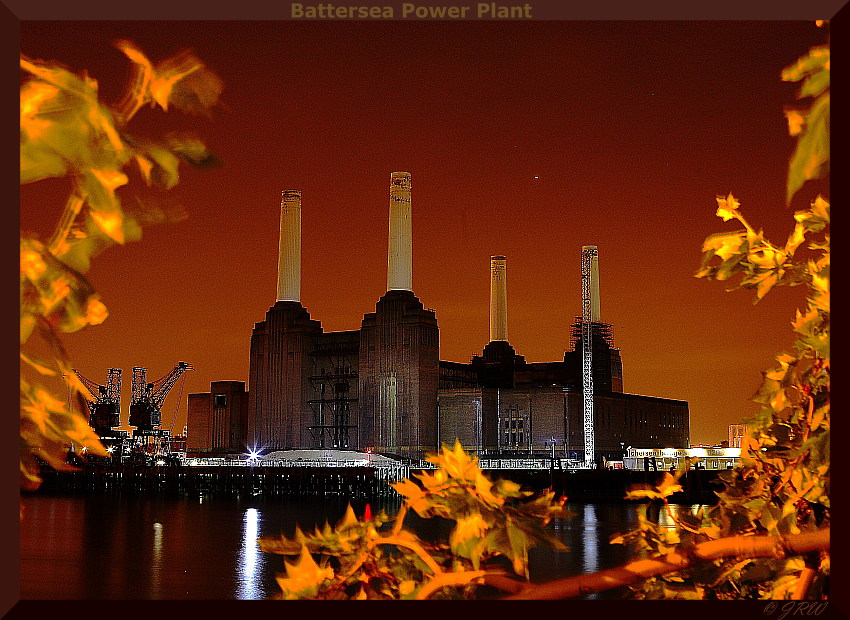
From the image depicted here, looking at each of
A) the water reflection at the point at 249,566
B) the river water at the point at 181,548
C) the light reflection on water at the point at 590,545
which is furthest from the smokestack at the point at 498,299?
the water reflection at the point at 249,566

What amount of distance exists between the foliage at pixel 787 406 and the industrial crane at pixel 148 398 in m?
90.4

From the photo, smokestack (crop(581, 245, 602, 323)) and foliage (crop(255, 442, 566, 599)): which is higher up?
smokestack (crop(581, 245, 602, 323))

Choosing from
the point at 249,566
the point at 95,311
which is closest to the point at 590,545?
the point at 249,566

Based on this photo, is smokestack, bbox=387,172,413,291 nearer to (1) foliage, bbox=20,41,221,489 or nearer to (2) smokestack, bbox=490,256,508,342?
(2) smokestack, bbox=490,256,508,342

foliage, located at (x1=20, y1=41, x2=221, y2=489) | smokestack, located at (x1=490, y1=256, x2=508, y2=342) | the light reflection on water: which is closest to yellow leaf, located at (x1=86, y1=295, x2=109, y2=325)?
foliage, located at (x1=20, y1=41, x2=221, y2=489)

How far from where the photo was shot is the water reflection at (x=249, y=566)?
2620 centimetres

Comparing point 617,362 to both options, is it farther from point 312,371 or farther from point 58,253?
point 58,253

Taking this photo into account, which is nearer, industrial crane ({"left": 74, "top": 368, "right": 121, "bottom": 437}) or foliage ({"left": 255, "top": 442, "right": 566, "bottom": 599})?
foliage ({"left": 255, "top": 442, "right": 566, "bottom": 599})

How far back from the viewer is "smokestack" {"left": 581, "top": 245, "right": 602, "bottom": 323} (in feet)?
259

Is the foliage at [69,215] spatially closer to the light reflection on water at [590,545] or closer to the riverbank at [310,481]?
the light reflection on water at [590,545]

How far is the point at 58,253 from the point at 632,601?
17.5 ft

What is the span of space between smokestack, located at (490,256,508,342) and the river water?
34.7 meters

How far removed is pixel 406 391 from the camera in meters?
74.8
